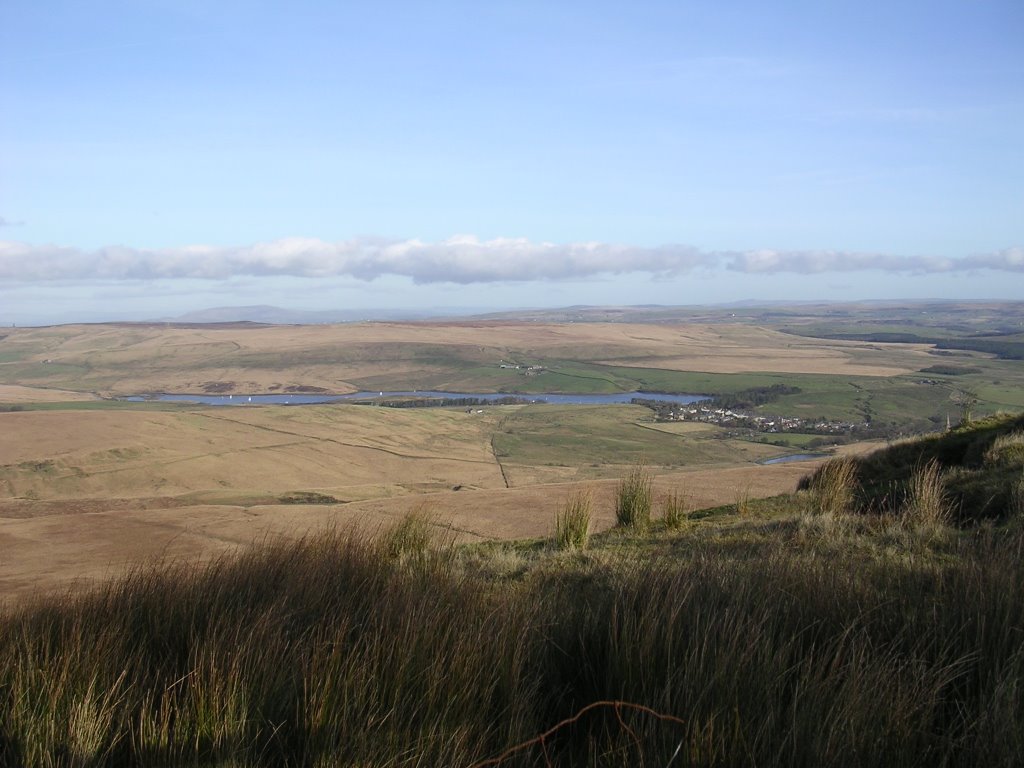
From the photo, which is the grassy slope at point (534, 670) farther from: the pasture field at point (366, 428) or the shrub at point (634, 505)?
the shrub at point (634, 505)

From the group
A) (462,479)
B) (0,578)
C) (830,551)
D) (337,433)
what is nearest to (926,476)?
(830,551)

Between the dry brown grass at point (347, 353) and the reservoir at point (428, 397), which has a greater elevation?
the dry brown grass at point (347, 353)

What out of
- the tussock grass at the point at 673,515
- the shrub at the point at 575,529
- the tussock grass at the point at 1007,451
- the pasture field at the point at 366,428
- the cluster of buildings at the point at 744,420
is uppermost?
the tussock grass at the point at 1007,451

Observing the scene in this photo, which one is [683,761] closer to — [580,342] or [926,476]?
[926,476]

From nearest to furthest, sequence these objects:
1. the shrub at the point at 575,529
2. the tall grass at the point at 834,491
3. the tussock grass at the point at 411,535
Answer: the tussock grass at the point at 411,535
the shrub at the point at 575,529
the tall grass at the point at 834,491

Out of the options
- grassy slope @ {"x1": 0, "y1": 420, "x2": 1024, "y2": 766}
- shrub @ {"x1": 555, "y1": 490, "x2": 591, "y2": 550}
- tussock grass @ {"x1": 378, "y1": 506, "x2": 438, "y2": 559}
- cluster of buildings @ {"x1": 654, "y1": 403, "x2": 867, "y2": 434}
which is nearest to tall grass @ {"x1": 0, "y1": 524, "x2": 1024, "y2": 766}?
grassy slope @ {"x1": 0, "y1": 420, "x2": 1024, "y2": 766}

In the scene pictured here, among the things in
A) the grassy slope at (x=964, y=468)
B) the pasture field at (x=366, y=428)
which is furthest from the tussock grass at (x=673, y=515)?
the pasture field at (x=366, y=428)

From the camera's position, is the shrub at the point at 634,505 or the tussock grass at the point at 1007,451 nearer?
the tussock grass at the point at 1007,451

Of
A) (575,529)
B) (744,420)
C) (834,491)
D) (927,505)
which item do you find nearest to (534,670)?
(575,529)

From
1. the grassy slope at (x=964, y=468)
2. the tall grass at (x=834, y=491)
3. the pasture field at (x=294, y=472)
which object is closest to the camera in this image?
the grassy slope at (x=964, y=468)
